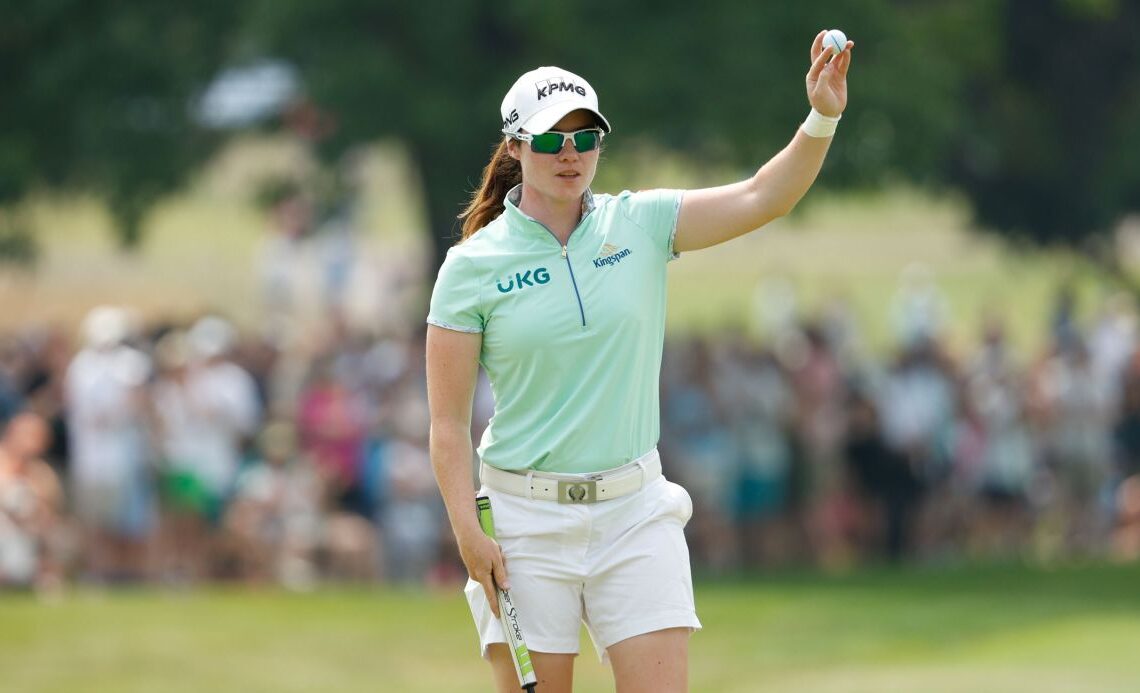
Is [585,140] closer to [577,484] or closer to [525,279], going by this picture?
[525,279]

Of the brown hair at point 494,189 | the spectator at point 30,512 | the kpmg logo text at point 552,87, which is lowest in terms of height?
the spectator at point 30,512

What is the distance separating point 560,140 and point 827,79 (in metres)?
0.76

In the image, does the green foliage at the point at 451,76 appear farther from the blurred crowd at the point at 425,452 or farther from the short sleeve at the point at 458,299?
the short sleeve at the point at 458,299

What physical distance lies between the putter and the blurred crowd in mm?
9321

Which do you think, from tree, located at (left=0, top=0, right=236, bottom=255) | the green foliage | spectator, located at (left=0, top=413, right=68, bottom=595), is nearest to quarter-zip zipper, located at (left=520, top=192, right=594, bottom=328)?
spectator, located at (left=0, top=413, right=68, bottom=595)

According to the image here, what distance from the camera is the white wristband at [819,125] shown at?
Result: 220 inches

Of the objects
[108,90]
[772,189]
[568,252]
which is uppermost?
[108,90]

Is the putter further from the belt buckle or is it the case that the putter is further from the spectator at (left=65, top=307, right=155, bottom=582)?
the spectator at (left=65, top=307, right=155, bottom=582)

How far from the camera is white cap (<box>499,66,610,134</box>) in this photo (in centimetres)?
556

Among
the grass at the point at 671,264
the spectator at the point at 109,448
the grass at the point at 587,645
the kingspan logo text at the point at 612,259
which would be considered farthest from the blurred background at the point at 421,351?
the kingspan logo text at the point at 612,259

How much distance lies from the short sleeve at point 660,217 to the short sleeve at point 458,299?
50 cm

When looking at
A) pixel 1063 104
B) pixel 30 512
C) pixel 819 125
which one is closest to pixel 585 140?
pixel 819 125

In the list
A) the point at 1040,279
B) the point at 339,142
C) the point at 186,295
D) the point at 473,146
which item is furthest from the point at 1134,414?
the point at 1040,279

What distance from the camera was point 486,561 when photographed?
5.64 metres
